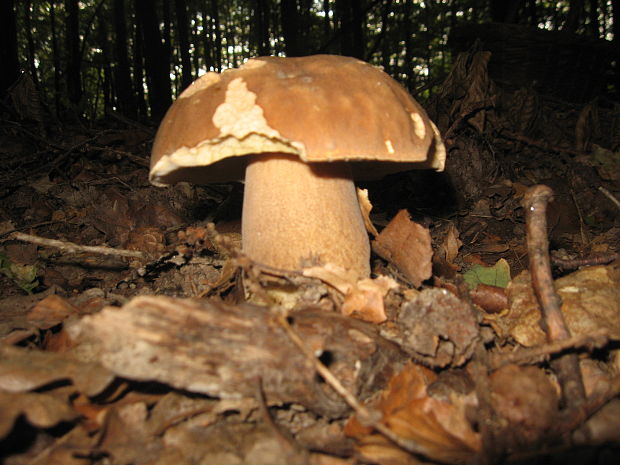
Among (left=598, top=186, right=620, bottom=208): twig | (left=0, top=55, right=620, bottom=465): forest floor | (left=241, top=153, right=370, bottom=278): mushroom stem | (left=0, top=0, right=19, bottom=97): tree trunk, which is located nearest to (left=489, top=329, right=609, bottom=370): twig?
(left=0, top=55, right=620, bottom=465): forest floor

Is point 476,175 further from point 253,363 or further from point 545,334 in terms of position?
point 253,363

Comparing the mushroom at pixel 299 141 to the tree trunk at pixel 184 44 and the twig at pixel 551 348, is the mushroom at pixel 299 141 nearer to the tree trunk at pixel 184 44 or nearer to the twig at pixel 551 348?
the twig at pixel 551 348

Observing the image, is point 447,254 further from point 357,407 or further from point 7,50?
point 7,50

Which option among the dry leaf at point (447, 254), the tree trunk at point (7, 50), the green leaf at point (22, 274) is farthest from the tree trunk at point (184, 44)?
the dry leaf at point (447, 254)

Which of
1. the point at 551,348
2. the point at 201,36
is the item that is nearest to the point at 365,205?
the point at 551,348

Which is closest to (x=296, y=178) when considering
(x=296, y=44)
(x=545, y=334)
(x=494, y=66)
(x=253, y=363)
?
(x=253, y=363)

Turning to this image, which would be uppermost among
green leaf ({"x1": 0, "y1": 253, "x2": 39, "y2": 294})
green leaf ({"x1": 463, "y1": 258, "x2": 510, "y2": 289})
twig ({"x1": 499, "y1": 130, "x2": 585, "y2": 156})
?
twig ({"x1": 499, "y1": 130, "x2": 585, "y2": 156})

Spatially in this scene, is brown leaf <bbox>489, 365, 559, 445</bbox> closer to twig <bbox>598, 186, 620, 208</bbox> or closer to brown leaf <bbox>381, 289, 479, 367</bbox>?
brown leaf <bbox>381, 289, 479, 367</bbox>

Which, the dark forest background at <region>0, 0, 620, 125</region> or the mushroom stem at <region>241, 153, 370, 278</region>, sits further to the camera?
the dark forest background at <region>0, 0, 620, 125</region>
